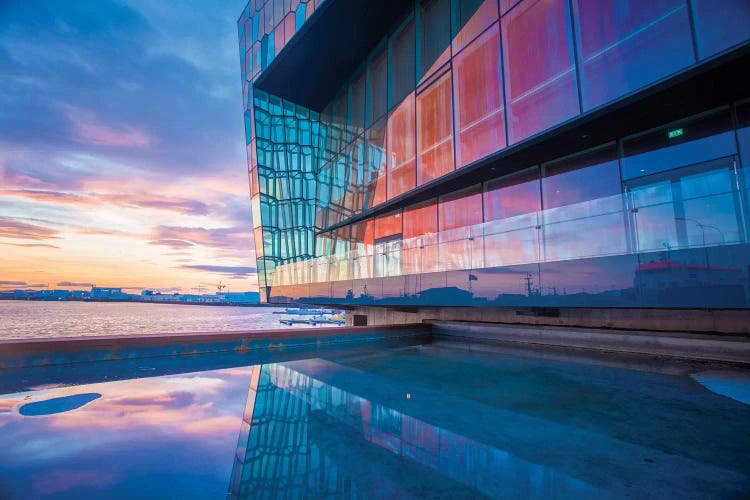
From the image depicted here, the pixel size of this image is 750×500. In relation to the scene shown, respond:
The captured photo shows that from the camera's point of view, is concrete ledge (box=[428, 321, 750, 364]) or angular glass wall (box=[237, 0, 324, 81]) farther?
angular glass wall (box=[237, 0, 324, 81])

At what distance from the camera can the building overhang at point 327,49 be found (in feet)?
58.4

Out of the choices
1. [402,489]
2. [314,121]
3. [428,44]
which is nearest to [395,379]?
[402,489]

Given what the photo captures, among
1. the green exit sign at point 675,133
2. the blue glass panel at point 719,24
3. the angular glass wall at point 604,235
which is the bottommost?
the angular glass wall at point 604,235

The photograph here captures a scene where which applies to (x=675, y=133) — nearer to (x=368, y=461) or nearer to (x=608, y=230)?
(x=608, y=230)

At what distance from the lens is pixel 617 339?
926 cm

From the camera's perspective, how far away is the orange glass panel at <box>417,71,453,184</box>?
1424 centimetres

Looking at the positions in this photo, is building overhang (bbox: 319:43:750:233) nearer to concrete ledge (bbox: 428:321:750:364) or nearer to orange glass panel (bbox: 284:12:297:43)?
concrete ledge (bbox: 428:321:750:364)

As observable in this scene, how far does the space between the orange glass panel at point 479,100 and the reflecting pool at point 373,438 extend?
8.90 m

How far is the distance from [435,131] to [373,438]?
13.7m

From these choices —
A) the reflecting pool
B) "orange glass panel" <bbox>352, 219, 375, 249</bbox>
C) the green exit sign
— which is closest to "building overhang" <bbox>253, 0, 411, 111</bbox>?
"orange glass panel" <bbox>352, 219, 375, 249</bbox>

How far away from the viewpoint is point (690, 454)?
2.98 metres

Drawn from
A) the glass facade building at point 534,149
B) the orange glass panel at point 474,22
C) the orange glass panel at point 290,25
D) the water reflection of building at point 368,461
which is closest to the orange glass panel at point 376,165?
the glass facade building at point 534,149

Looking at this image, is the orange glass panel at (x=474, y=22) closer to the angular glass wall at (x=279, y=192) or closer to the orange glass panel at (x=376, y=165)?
the orange glass panel at (x=376, y=165)

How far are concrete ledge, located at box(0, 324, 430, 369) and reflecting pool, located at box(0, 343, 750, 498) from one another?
157 centimetres
